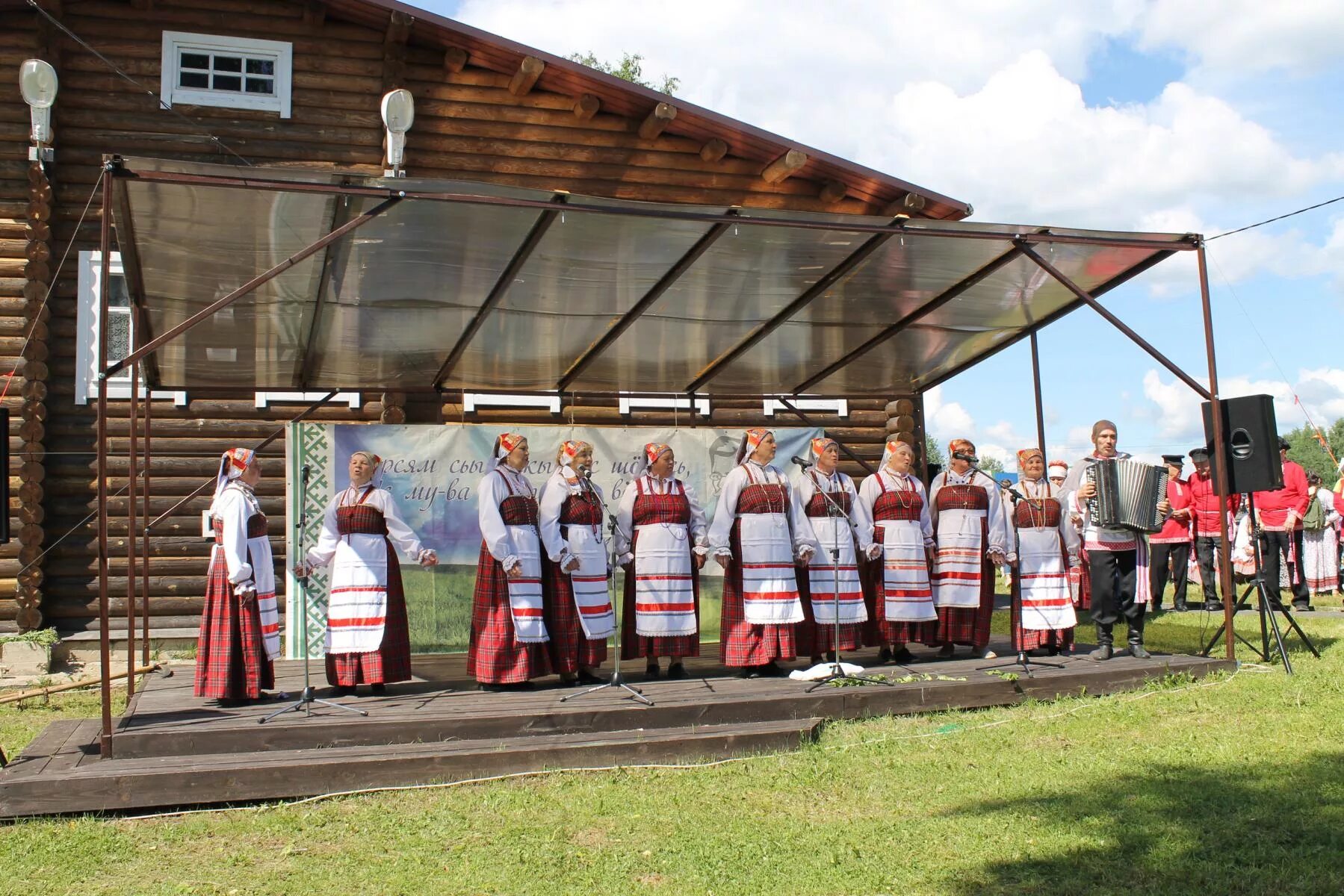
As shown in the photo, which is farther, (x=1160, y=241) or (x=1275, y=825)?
(x=1160, y=241)

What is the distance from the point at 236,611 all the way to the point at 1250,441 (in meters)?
6.78

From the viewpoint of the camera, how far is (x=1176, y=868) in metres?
4.30

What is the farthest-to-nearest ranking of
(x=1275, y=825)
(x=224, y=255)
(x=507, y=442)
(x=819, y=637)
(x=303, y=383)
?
1. (x=303, y=383)
2. (x=819, y=637)
3. (x=507, y=442)
4. (x=224, y=255)
5. (x=1275, y=825)

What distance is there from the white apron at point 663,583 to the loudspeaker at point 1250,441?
12.6 ft

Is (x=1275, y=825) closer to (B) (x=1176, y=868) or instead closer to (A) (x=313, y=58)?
(B) (x=1176, y=868)

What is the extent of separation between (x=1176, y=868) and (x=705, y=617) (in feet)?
22.2

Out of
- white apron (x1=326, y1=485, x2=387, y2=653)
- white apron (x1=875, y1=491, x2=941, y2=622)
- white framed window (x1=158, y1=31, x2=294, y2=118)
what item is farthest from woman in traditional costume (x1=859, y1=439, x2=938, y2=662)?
white framed window (x1=158, y1=31, x2=294, y2=118)

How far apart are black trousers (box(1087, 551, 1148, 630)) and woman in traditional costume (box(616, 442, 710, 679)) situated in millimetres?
2861

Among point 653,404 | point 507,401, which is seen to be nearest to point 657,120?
point 653,404

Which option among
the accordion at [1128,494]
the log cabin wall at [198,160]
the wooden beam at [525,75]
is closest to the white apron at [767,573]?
the accordion at [1128,494]

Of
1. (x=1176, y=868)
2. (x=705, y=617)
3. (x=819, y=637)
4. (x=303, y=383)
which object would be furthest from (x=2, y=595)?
(x=1176, y=868)

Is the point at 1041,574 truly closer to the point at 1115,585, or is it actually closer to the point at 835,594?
the point at 1115,585

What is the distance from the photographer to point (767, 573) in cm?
778

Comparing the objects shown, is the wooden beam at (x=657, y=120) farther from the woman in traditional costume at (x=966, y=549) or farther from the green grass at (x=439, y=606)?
the woman in traditional costume at (x=966, y=549)
